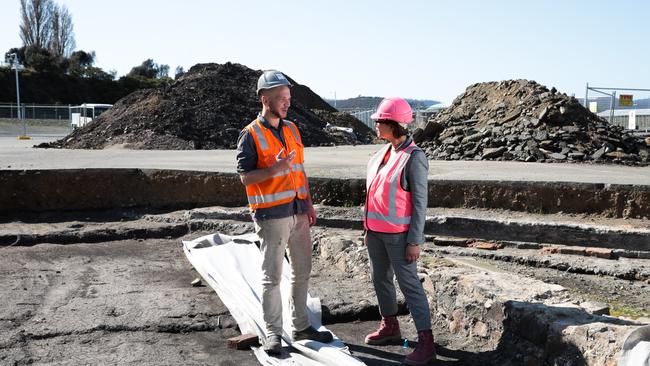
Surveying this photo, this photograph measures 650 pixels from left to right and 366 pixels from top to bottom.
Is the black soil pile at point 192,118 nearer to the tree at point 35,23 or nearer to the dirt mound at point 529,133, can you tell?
the dirt mound at point 529,133

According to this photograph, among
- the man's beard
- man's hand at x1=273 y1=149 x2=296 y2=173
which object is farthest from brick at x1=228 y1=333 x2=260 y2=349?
the man's beard

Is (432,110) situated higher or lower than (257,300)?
higher

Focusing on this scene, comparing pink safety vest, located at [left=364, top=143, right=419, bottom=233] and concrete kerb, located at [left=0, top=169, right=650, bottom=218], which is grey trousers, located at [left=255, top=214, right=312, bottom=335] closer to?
pink safety vest, located at [left=364, top=143, right=419, bottom=233]

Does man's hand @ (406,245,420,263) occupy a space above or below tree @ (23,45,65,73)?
below

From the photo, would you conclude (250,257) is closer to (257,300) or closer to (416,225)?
(257,300)

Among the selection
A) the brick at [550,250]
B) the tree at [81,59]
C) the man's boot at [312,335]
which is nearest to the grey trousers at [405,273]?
the man's boot at [312,335]

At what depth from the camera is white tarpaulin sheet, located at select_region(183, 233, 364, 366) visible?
176 inches

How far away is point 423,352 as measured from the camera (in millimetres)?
4418

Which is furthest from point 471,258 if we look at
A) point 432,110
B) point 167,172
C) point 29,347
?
point 432,110

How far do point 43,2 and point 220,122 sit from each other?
55.1 metres

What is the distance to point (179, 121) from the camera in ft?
77.6

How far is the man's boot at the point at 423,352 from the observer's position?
14.5 ft

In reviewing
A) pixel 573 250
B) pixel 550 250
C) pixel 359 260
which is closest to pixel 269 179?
pixel 359 260

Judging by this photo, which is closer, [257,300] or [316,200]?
[257,300]
